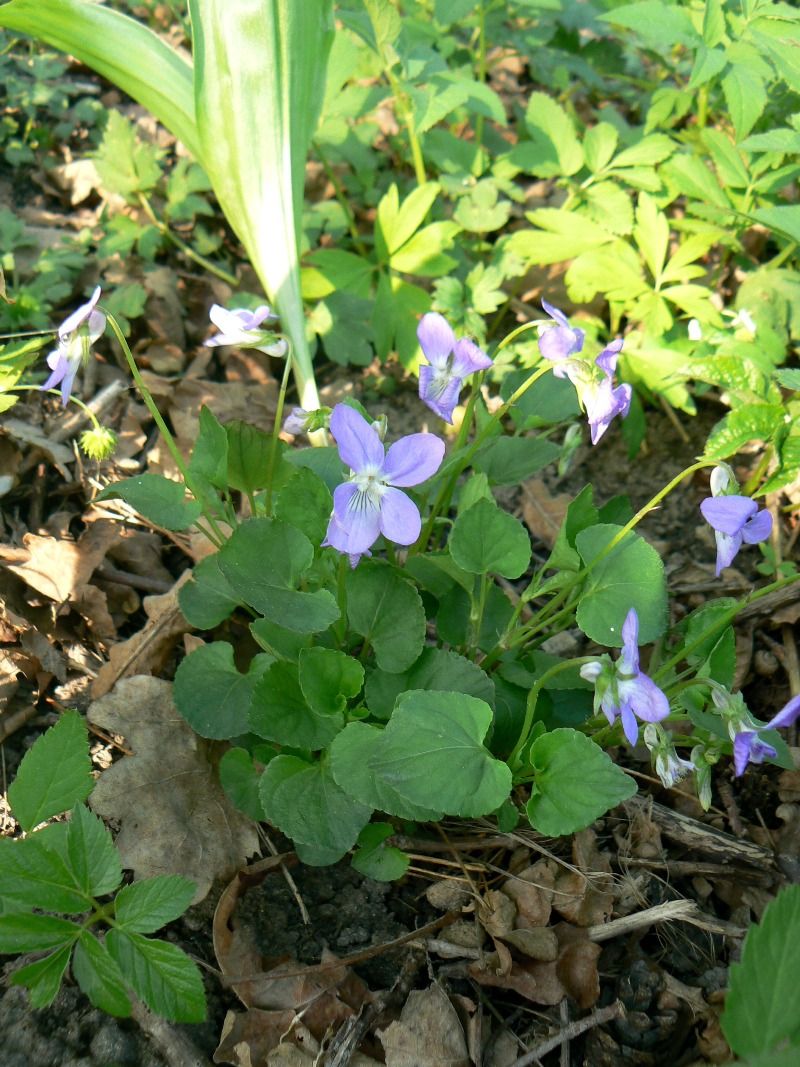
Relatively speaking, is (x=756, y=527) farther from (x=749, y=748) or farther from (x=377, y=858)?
(x=377, y=858)

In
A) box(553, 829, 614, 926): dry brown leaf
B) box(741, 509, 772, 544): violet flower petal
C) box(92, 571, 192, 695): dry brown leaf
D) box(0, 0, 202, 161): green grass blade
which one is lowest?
box(553, 829, 614, 926): dry brown leaf

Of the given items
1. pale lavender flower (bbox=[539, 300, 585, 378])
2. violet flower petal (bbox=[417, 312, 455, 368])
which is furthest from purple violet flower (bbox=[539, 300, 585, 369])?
violet flower petal (bbox=[417, 312, 455, 368])

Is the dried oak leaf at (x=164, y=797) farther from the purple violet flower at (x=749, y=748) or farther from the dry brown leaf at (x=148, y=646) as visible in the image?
the purple violet flower at (x=749, y=748)

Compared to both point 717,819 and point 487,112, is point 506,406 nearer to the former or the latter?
point 717,819

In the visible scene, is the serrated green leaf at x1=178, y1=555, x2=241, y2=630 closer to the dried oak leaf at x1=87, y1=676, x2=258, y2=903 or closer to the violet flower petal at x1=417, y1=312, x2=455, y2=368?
the dried oak leaf at x1=87, y1=676, x2=258, y2=903

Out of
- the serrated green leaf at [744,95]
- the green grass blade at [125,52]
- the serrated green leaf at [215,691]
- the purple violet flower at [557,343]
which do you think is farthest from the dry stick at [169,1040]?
the serrated green leaf at [744,95]
